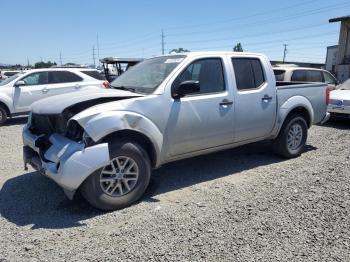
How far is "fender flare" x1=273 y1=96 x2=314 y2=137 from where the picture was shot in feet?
19.2

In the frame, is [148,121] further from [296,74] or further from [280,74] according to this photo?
[296,74]

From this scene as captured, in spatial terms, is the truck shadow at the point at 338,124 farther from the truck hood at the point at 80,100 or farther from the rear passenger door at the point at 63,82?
the rear passenger door at the point at 63,82

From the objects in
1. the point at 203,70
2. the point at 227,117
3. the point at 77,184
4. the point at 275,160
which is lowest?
the point at 275,160

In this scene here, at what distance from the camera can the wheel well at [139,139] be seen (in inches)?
159

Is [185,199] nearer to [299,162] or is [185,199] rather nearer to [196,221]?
[196,221]

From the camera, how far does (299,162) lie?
239 inches

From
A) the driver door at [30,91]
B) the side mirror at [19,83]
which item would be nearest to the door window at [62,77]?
the driver door at [30,91]

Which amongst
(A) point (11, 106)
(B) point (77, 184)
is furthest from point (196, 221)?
(A) point (11, 106)

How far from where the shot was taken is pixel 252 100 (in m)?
5.34

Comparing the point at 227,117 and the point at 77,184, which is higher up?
the point at 227,117

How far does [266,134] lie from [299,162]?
2.86 feet

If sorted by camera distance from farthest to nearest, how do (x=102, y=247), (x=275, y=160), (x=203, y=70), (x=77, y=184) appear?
(x=275, y=160), (x=203, y=70), (x=77, y=184), (x=102, y=247)

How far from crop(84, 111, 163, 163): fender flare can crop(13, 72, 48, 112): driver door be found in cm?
763

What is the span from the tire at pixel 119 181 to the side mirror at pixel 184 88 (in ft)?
2.82
